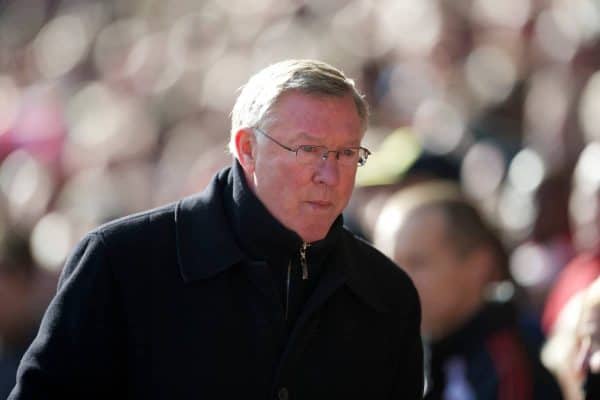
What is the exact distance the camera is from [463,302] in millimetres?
6102

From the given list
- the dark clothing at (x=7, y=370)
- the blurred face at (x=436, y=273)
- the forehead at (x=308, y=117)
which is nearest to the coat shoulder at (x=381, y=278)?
the forehead at (x=308, y=117)

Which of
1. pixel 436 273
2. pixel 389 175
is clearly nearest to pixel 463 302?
pixel 436 273

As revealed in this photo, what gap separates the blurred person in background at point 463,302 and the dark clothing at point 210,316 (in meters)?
1.17

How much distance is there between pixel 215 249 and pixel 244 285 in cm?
13

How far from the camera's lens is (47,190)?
10867 mm

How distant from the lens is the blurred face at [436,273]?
609 cm

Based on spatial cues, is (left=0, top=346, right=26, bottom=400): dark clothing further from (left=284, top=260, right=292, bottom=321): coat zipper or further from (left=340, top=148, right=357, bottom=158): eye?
(left=340, top=148, right=357, bottom=158): eye

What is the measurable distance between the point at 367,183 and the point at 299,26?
176 inches

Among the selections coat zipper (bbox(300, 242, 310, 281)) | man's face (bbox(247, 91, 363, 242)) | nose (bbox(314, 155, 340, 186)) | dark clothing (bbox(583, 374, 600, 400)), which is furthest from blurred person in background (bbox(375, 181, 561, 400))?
nose (bbox(314, 155, 340, 186))

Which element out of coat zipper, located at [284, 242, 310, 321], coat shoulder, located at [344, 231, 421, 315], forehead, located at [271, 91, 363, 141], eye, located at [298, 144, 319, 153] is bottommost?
coat shoulder, located at [344, 231, 421, 315]

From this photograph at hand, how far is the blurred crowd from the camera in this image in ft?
25.2

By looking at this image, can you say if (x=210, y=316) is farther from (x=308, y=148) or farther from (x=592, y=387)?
(x=592, y=387)

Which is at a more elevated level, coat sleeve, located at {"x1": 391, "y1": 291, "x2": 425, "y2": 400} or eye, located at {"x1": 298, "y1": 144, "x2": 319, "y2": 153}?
eye, located at {"x1": 298, "y1": 144, "x2": 319, "y2": 153}

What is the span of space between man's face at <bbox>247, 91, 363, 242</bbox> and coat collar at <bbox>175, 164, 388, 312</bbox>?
165 mm
